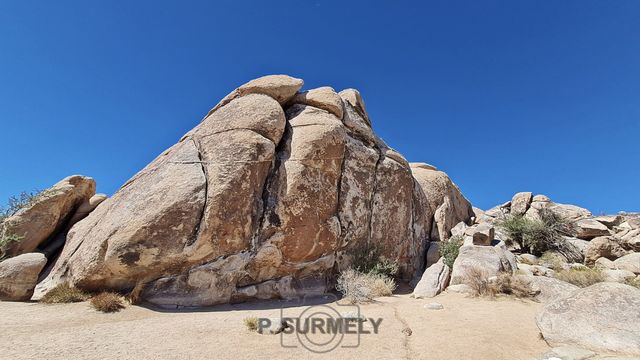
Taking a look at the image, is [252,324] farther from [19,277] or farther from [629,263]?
[629,263]

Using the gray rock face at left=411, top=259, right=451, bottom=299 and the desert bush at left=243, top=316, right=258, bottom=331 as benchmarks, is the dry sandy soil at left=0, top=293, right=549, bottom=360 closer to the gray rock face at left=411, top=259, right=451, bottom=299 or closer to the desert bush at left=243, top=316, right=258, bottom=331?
the desert bush at left=243, top=316, right=258, bottom=331

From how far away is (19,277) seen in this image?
8.12m

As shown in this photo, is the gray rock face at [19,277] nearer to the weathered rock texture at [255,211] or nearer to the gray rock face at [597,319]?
the weathered rock texture at [255,211]

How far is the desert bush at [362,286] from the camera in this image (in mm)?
9292

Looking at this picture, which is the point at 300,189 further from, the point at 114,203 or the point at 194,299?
the point at 114,203

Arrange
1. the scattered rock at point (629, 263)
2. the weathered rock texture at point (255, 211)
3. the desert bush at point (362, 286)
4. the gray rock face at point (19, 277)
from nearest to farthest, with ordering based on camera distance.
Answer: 1. the gray rock face at point (19, 277)
2. the weathered rock texture at point (255, 211)
3. the desert bush at point (362, 286)
4. the scattered rock at point (629, 263)

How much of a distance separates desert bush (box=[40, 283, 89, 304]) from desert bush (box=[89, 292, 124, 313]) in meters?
0.64

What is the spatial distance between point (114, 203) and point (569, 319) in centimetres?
1182

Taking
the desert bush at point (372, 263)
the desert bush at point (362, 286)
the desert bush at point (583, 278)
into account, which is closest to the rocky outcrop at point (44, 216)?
the desert bush at point (362, 286)

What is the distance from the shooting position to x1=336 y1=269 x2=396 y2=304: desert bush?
929cm

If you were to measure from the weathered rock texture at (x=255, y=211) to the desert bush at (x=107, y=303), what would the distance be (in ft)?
2.01

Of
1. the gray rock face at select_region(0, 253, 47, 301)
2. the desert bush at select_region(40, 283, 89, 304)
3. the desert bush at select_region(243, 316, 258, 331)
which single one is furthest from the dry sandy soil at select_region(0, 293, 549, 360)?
the gray rock face at select_region(0, 253, 47, 301)

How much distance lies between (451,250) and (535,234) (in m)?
6.05

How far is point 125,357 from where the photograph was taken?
5.12 metres
